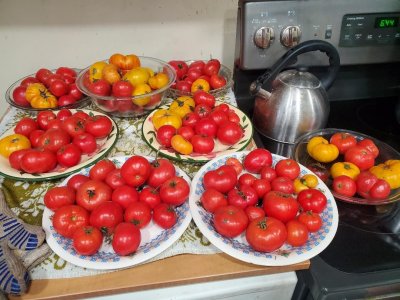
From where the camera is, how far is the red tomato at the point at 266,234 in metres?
0.59

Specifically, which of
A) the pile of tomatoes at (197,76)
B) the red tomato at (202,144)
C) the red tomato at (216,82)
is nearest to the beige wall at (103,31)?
the pile of tomatoes at (197,76)

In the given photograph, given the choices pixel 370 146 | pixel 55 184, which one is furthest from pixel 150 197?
pixel 370 146

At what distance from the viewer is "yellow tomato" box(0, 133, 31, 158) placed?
0.81m

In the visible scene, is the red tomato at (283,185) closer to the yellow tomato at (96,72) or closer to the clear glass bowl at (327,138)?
the clear glass bowl at (327,138)

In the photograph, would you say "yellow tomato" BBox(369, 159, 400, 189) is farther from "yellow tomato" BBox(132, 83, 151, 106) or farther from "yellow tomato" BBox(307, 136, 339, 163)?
"yellow tomato" BBox(132, 83, 151, 106)

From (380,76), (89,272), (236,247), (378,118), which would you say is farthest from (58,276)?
(380,76)

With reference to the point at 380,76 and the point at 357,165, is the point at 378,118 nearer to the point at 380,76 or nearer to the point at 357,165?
the point at 380,76

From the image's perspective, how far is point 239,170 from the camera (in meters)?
0.79

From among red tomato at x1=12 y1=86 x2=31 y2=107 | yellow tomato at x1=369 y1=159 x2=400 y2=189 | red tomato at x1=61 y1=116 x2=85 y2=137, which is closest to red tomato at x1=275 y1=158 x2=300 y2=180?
yellow tomato at x1=369 y1=159 x2=400 y2=189

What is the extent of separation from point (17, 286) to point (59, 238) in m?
0.11

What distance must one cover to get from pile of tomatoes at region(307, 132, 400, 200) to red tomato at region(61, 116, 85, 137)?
626mm

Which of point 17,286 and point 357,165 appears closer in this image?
point 17,286

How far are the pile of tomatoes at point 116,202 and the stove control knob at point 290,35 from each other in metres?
0.52

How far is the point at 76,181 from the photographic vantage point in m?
0.72
